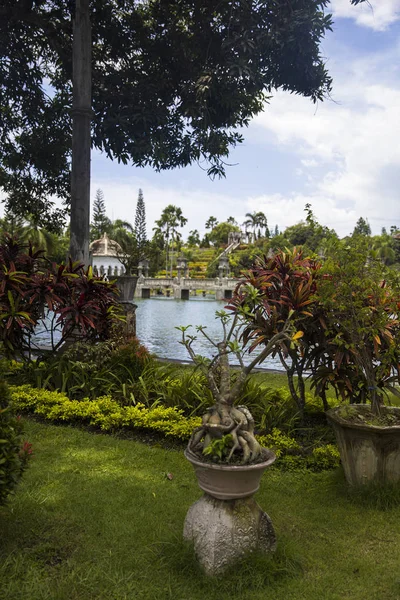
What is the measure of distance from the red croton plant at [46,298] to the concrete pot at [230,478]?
3749 mm

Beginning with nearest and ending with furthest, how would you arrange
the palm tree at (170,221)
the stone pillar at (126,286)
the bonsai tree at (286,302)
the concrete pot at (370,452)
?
1. the concrete pot at (370,452)
2. the bonsai tree at (286,302)
3. the stone pillar at (126,286)
4. the palm tree at (170,221)

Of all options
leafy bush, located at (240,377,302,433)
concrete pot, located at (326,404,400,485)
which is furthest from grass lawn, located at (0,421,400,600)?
leafy bush, located at (240,377,302,433)

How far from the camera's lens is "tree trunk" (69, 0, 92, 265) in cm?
759

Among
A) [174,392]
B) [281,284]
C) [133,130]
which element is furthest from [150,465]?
[133,130]

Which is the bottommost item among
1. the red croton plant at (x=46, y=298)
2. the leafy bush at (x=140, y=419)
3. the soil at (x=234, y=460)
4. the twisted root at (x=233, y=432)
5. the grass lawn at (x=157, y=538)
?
the grass lawn at (x=157, y=538)

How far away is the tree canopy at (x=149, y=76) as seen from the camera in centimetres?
847

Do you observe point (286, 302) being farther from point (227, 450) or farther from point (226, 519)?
point (226, 519)

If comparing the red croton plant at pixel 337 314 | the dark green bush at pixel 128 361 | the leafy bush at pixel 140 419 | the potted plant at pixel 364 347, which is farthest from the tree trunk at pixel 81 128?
the potted plant at pixel 364 347

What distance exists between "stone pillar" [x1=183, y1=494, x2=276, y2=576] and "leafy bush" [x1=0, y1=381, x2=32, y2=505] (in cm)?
99

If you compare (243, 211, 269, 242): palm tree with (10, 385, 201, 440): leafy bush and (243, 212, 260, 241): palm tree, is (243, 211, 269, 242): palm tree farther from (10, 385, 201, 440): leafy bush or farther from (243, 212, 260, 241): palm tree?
(10, 385, 201, 440): leafy bush

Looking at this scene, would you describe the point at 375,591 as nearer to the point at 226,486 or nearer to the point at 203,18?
the point at 226,486

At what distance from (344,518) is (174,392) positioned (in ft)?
7.98

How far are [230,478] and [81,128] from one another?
21.7 ft

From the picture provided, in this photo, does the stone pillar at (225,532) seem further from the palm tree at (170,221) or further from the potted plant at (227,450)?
the palm tree at (170,221)
